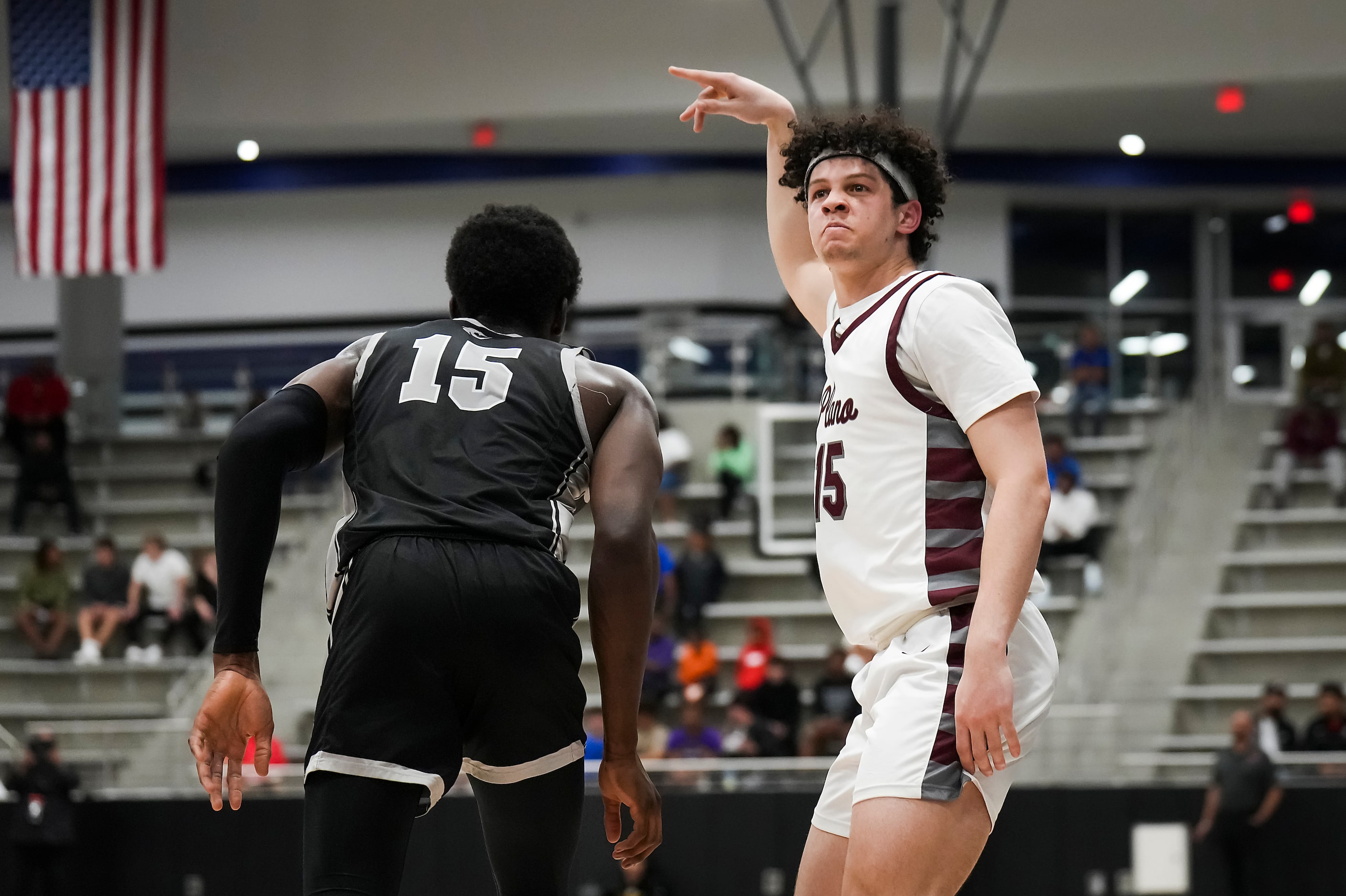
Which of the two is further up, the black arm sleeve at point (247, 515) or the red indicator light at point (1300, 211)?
the red indicator light at point (1300, 211)

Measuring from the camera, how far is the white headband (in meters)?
3.45

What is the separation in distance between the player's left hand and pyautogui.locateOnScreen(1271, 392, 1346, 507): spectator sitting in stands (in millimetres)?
14774

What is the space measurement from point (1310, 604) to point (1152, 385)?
137 inches

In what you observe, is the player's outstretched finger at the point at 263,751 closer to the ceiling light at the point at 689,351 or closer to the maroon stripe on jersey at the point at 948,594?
the maroon stripe on jersey at the point at 948,594

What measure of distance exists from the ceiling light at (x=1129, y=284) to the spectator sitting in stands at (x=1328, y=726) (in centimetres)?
980

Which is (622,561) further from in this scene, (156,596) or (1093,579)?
(156,596)

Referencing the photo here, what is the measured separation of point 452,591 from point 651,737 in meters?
9.31

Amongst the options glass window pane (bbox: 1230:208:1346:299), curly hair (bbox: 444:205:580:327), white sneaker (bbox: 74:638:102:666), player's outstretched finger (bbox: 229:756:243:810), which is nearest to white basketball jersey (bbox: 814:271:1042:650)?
curly hair (bbox: 444:205:580:327)

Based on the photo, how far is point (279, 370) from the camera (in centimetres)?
2012

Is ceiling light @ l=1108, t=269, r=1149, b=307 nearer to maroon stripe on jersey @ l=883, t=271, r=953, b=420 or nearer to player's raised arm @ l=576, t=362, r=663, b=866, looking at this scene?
maroon stripe on jersey @ l=883, t=271, r=953, b=420

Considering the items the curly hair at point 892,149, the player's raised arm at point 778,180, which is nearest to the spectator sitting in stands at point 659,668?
the player's raised arm at point 778,180

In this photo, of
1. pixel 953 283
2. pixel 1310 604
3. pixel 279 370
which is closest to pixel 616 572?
pixel 953 283

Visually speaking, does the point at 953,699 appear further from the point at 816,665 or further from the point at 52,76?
the point at 52,76

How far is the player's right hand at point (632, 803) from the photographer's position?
10.7 ft
